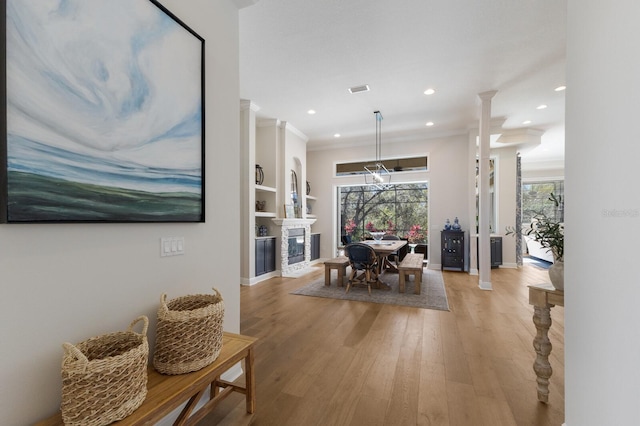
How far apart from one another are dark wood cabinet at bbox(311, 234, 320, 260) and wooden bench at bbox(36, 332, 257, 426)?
230 inches

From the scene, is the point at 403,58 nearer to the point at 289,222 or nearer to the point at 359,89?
the point at 359,89

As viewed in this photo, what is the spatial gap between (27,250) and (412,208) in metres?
7.97

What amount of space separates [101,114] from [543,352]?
302 cm

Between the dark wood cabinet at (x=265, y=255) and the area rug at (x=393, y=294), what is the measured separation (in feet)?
3.43

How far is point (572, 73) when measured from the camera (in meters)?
1.44

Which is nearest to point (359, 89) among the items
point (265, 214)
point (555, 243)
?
point (265, 214)

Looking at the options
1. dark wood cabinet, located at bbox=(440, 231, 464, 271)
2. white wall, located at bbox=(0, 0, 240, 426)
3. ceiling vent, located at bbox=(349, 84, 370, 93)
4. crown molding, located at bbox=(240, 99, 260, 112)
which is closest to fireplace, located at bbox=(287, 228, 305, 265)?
crown molding, located at bbox=(240, 99, 260, 112)

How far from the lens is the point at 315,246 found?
25.5 ft

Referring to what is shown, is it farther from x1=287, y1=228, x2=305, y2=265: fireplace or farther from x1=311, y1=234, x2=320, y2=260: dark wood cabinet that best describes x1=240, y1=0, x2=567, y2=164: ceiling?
x1=311, y1=234, x2=320, y2=260: dark wood cabinet

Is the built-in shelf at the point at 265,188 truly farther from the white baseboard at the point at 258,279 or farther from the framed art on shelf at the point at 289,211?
the white baseboard at the point at 258,279

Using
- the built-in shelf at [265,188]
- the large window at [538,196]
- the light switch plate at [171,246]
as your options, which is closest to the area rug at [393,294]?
the built-in shelf at [265,188]

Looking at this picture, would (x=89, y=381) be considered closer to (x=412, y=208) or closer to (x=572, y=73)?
(x=572, y=73)

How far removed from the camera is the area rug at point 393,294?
3.98 m

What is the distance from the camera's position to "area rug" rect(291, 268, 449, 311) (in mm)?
3983
